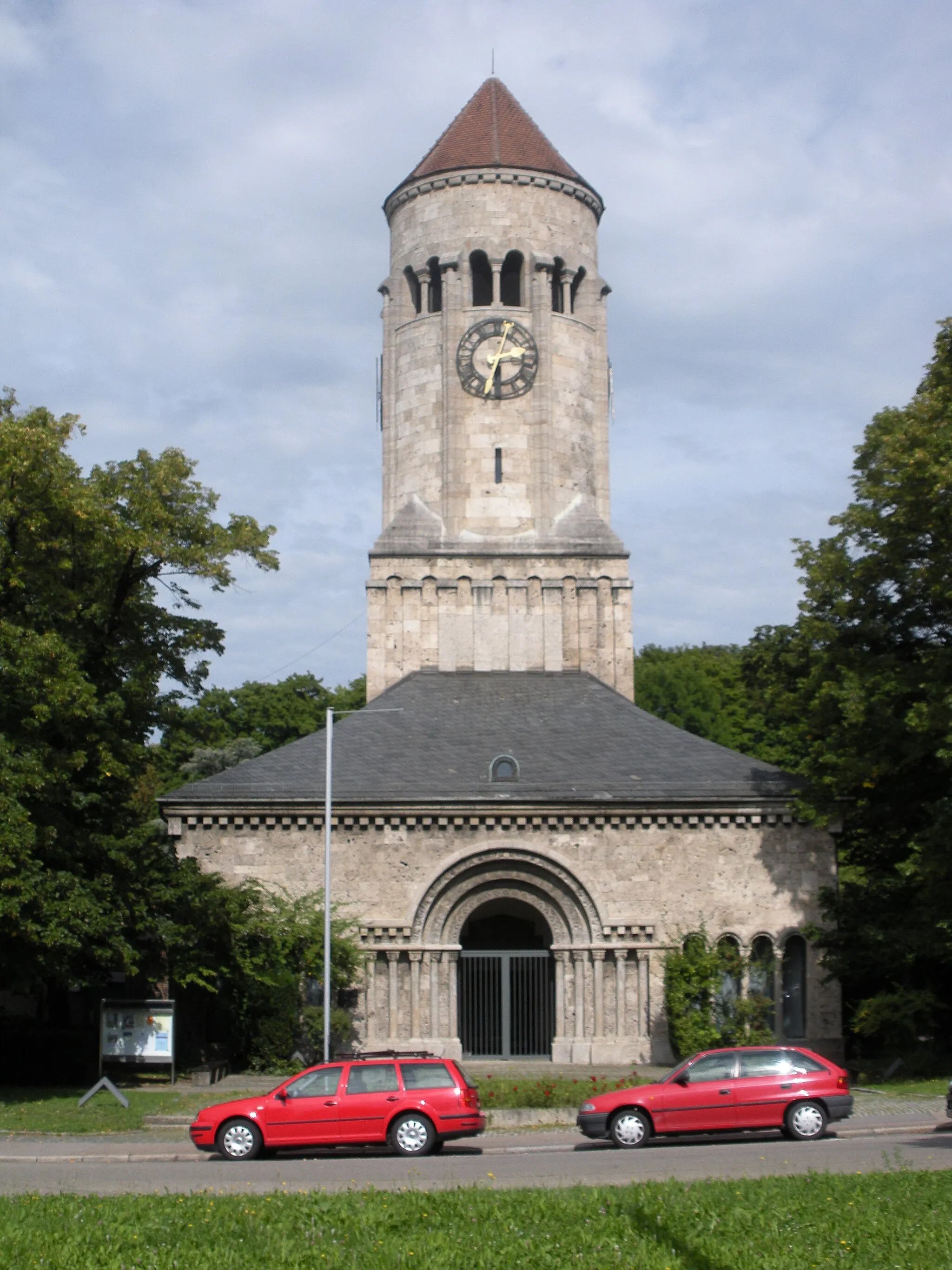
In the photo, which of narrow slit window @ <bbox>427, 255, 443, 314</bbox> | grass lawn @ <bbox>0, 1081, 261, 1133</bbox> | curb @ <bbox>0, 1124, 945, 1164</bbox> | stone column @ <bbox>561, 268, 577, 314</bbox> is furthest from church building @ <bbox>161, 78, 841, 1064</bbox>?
curb @ <bbox>0, 1124, 945, 1164</bbox>

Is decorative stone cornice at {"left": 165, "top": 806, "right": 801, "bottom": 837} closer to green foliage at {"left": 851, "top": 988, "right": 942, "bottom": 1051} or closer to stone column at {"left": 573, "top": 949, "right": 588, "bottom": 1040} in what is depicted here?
stone column at {"left": 573, "top": 949, "right": 588, "bottom": 1040}

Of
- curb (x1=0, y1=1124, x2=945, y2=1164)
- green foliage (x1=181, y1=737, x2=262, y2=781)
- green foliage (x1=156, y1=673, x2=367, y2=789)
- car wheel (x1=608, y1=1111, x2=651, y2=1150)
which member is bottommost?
curb (x1=0, y1=1124, x2=945, y2=1164)

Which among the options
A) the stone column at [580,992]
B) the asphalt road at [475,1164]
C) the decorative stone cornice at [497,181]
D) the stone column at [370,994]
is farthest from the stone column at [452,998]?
the decorative stone cornice at [497,181]

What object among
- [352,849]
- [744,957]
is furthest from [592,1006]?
[352,849]

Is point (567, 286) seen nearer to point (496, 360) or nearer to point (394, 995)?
point (496, 360)

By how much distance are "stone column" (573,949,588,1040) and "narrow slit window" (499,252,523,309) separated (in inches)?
742

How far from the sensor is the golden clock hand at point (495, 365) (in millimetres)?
40531

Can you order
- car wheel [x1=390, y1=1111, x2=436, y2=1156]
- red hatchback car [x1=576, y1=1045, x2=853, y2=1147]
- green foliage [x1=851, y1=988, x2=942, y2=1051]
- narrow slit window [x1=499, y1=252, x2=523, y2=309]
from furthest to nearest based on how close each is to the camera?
narrow slit window [x1=499, y1=252, x2=523, y2=309], green foliage [x1=851, y1=988, x2=942, y2=1051], red hatchback car [x1=576, y1=1045, x2=853, y2=1147], car wheel [x1=390, y1=1111, x2=436, y2=1156]

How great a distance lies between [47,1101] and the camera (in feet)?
81.1

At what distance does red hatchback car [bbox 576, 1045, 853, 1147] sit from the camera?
19484mm

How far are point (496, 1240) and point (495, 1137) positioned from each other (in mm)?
9753

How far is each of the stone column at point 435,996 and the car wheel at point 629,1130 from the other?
11.8 metres

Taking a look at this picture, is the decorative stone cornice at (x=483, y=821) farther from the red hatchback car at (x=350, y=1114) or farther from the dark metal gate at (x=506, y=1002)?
the red hatchback car at (x=350, y=1114)

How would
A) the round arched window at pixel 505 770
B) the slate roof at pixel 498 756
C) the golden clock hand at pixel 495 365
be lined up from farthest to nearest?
the golden clock hand at pixel 495 365, the round arched window at pixel 505 770, the slate roof at pixel 498 756
